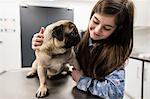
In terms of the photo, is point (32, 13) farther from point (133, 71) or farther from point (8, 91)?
point (8, 91)

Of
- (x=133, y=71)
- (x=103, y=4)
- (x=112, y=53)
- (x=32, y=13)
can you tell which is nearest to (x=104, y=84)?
(x=112, y=53)

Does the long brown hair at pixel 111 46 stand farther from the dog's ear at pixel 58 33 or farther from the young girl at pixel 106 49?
the dog's ear at pixel 58 33

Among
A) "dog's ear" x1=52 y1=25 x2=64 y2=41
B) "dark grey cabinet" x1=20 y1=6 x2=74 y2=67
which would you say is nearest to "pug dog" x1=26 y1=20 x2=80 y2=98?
"dog's ear" x1=52 y1=25 x2=64 y2=41

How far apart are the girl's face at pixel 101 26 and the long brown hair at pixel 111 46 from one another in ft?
0.07

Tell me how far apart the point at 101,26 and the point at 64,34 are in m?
0.16

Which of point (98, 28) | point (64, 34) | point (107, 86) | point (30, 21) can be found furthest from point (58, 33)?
point (30, 21)

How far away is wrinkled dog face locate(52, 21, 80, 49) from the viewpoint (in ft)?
2.92

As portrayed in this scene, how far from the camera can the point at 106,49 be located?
95cm

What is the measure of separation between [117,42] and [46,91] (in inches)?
16.2

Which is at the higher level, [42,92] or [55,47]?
[55,47]

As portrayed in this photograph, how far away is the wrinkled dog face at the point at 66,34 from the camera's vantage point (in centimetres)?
89

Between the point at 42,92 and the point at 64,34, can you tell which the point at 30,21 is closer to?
the point at 64,34

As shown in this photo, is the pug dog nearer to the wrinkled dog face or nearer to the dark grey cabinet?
the wrinkled dog face

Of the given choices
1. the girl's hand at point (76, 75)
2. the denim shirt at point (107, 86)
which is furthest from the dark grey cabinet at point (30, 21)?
the denim shirt at point (107, 86)
